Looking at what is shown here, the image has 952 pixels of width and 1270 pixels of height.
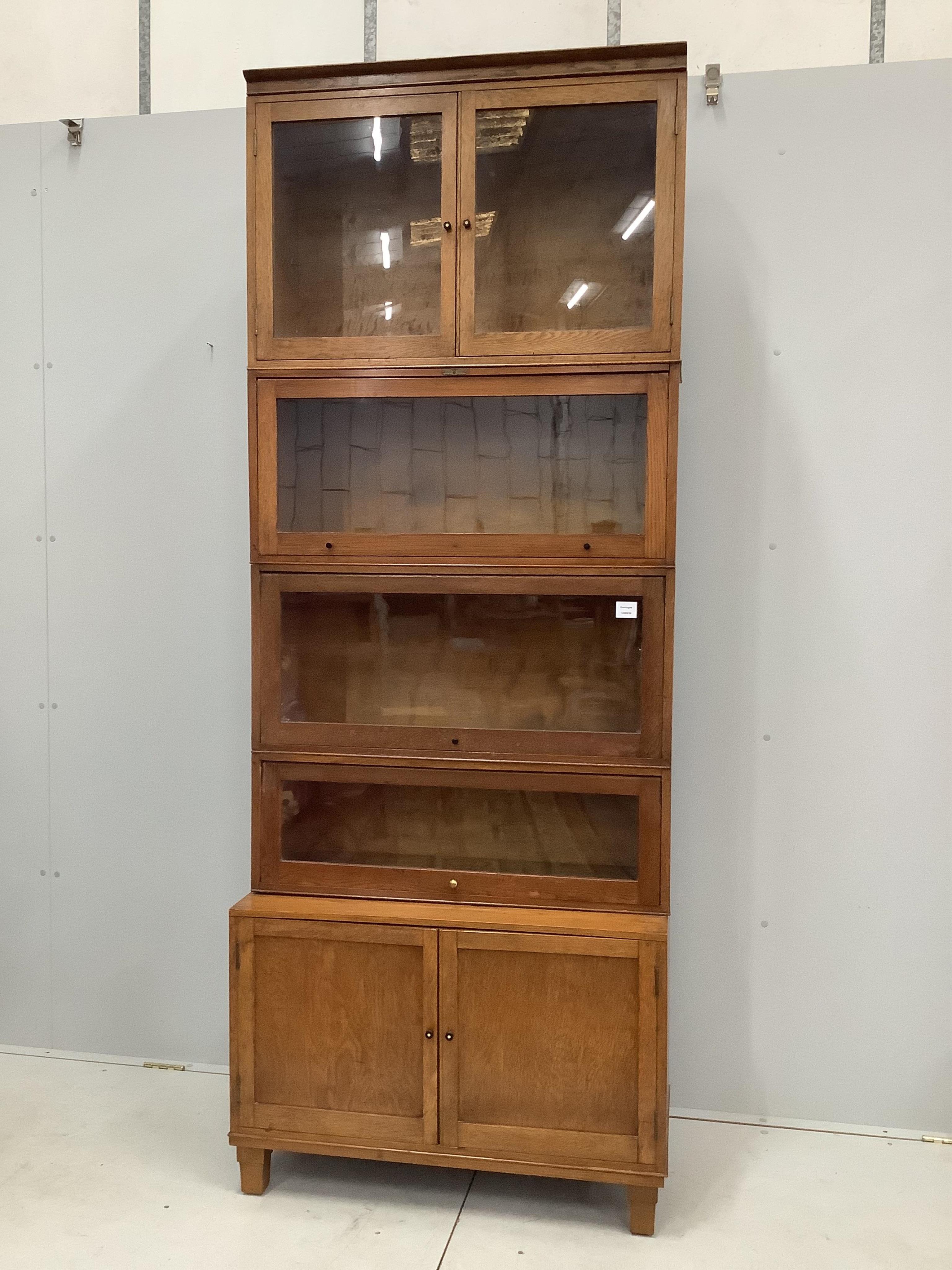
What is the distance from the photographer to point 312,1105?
2.24 metres

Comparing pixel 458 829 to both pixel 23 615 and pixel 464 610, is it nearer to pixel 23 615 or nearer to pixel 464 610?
pixel 464 610

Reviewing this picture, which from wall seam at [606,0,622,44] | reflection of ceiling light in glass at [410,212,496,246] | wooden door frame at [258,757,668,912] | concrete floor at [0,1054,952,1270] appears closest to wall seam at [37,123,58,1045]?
concrete floor at [0,1054,952,1270]

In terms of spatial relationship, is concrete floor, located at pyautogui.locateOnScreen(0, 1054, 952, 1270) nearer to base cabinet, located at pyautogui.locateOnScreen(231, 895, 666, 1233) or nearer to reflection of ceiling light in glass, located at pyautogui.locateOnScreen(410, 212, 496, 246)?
base cabinet, located at pyautogui.locateOnScreen(231, 895, 666, 1233)

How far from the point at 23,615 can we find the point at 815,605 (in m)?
2.23

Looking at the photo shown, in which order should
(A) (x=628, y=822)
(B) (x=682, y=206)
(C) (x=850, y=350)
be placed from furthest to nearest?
(C) (x=850, y=350) < (A) (x=628, y=822) < (B) (x=682, y=206)

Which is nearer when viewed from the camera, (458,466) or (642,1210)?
(642,1210)

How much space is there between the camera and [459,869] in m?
2.30

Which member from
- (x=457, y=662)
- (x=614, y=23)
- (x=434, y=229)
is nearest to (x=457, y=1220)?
(x=457, y=662)

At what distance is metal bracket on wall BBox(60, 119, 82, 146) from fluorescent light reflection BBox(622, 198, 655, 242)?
165cm

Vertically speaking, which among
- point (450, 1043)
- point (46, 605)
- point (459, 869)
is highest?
point (46, 605)

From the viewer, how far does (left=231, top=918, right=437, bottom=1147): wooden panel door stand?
2.20 meters

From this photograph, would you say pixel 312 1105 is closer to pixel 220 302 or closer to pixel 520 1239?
pixel 520 1239

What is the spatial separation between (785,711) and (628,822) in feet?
2.09

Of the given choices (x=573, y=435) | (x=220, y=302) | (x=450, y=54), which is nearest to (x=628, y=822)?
(x=573, y=435)
